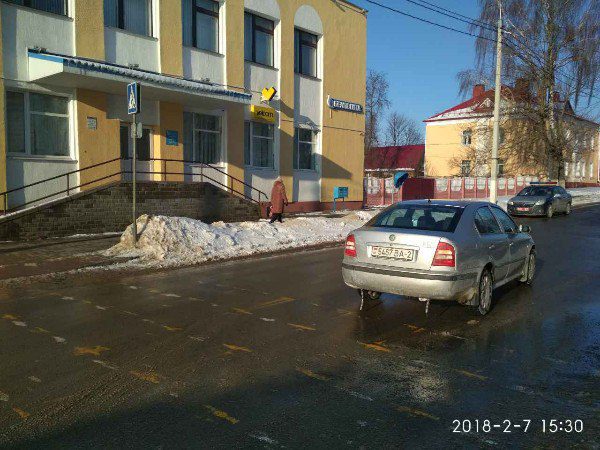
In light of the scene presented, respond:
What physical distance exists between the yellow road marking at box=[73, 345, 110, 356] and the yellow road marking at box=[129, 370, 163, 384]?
0.73m

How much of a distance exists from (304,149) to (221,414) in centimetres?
1942

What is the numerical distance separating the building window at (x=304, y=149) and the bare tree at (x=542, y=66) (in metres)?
18.2

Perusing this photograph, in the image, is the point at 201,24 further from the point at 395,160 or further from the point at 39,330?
the point at 395,160

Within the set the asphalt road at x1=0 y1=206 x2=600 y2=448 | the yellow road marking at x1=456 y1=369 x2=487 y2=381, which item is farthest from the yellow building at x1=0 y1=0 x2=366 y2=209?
Answer: the yellow road marking at x1=456 y1=369 x2=487 y2=381

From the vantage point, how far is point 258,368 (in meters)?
4.75

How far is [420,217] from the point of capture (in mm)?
6820

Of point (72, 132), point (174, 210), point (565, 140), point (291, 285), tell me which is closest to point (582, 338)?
point (291, 285)

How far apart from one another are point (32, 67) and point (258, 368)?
1226 cm

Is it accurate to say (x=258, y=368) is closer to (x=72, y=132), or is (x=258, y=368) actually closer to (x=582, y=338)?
(x=582, y=338)

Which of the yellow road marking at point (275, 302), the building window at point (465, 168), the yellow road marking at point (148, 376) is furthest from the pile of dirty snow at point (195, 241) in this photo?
the building window at point (465, 168)

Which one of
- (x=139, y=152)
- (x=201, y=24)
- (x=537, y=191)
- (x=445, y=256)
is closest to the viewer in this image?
(x=445, y=256)

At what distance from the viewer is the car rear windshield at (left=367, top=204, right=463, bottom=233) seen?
655 cm

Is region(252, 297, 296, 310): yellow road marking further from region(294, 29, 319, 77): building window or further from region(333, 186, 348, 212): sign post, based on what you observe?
region(294, 29, 319, 77): building window

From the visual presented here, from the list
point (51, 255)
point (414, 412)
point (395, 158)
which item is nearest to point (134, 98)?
point (51, 255)
